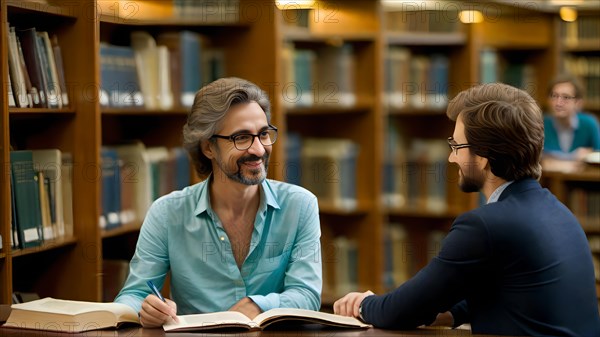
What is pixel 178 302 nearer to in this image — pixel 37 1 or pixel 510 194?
pixel 510 194

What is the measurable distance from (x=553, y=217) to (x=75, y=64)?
6.48 feet

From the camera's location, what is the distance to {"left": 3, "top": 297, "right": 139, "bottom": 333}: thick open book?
6.65 feet

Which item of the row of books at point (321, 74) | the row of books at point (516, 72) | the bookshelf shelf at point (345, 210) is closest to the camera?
the row of books at point (321, 74)

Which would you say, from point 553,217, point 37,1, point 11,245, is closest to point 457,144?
point 553,217

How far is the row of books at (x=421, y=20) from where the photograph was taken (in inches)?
216

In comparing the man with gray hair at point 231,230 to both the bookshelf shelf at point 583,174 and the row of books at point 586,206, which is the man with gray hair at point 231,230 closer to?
the bookshelf shelf at point 583,174

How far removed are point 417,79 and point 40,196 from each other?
311cm

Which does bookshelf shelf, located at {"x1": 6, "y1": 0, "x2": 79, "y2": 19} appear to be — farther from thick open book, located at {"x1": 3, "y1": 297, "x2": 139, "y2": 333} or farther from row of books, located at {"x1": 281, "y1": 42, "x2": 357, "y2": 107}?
row of books, located at {"x1": 281, "y1": 42, "x2": 357, "y2": 107}

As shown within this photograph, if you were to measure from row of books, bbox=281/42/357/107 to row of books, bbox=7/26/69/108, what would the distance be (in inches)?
67.2

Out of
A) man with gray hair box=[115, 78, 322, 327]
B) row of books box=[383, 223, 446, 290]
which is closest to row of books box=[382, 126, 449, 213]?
row of books box=[383, 223, 446, 290]

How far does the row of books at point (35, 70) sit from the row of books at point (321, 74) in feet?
5.60

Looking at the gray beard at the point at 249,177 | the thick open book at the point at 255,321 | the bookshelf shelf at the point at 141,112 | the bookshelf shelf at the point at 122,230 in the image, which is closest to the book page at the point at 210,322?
the thick open book at the point at 255,321

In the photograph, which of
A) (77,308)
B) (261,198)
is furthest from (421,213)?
(77,308)

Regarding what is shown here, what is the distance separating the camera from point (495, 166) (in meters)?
2.10
